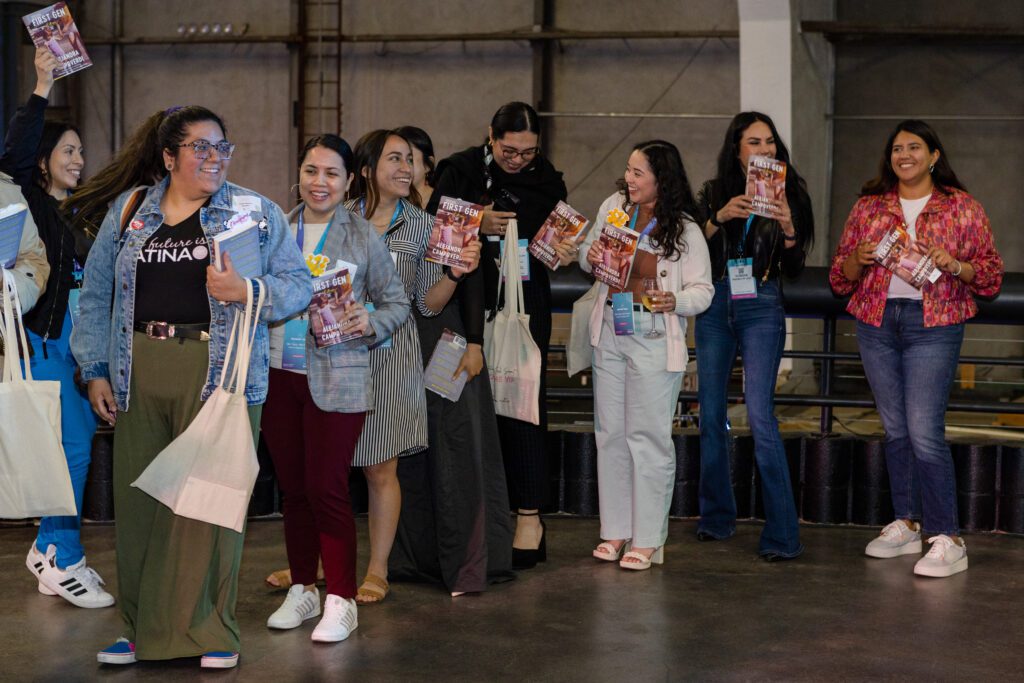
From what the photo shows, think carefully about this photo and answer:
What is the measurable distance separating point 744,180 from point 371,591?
7.24ft

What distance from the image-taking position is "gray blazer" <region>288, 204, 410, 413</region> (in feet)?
12.3

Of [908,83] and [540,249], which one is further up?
[908,83]

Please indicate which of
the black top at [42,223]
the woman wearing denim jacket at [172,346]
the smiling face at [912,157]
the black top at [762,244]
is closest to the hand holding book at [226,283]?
the woman wearing denim jacket at [172,346]

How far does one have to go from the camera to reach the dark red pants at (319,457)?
380 centimetres

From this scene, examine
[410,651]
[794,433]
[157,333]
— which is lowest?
[410,651]

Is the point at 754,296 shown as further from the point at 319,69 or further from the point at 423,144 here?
the point at 319,69

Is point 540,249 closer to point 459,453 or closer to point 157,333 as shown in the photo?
point 459,453

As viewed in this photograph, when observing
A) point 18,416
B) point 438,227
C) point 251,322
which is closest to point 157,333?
point 251,322

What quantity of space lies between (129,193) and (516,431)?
186 cm

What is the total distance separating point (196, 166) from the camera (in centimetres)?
339

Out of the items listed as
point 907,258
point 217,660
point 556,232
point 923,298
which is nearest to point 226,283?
point 217,660

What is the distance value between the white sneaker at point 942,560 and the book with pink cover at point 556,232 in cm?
182

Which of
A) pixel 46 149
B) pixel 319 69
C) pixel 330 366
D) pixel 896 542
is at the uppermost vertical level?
pixel 319 69

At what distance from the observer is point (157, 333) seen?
3.37 m
